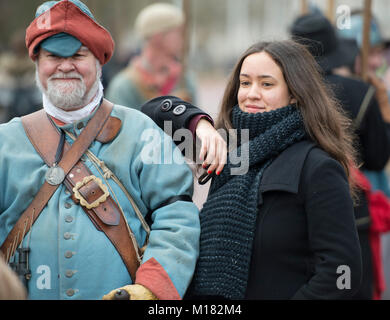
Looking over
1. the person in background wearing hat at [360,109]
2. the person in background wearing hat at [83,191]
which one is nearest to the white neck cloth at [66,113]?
the person in background wearing hat at [83,191]

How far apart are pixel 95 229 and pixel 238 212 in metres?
0.58

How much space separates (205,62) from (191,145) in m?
35.9

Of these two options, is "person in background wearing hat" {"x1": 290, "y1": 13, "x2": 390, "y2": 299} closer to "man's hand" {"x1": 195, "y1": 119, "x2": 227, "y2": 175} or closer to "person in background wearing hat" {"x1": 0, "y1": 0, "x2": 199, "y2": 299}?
"man's hand" {"x1": 195, "y1": 119, "x2": 227, "y2": 175}

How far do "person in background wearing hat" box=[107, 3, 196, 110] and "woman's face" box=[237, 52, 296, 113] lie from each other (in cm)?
283

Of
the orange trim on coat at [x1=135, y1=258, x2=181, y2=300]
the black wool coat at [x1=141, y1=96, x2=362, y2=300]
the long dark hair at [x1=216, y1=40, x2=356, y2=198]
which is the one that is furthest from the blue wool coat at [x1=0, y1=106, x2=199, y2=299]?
the long dark hair at [x1=216, y1=40, x2=356, y2=198]

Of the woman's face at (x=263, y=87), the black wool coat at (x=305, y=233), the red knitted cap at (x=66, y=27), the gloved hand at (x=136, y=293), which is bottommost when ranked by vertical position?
the gloved hand at (x=136, y=293)

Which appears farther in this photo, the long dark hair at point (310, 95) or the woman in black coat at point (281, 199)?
the long dark hair at point (310, 95)

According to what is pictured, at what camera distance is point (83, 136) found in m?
2.69

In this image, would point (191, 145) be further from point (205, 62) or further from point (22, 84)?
point (205, 62)

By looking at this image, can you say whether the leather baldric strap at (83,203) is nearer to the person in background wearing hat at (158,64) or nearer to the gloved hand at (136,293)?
the gloved hand at (136,293)

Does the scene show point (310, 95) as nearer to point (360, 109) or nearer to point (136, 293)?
point (136, 293)

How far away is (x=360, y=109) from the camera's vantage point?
159 inches

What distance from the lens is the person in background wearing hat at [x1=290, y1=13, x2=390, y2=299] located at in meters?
4.03

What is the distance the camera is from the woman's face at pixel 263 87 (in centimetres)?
274
